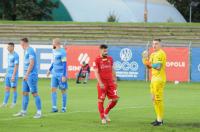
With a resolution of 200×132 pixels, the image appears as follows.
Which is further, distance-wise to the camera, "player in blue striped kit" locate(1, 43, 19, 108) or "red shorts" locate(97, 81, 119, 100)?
"player in blue striped kit" locate(1, 43, 19, 108)

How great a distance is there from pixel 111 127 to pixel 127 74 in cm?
2265

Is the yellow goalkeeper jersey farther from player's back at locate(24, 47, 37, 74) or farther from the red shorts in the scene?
player's back at locate(24, 47, 37, 74)

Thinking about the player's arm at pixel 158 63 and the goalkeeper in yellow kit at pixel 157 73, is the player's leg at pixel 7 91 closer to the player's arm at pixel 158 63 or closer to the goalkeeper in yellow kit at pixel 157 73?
the goalkeeper in yellow kit at pixel 157 73

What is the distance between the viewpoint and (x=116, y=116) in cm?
1939

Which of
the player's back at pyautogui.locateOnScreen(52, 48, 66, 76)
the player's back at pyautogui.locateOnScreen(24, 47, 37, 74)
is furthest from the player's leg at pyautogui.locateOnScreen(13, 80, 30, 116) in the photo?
Result: the player's back at pyautogui.locateOnScreen(52, 48, 66, 76)

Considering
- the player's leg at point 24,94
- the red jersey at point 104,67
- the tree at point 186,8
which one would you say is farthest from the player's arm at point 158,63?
the tree at point 186,8

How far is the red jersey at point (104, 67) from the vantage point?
696 inches

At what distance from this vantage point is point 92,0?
6806 centimetres

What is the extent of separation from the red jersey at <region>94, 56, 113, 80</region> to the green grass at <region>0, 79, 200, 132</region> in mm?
1169

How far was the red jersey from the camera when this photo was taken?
696 inches

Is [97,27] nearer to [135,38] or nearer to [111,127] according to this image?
[135,38]

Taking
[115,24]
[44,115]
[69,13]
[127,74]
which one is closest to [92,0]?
[69,13]

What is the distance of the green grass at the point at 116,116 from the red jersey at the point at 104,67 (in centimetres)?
117

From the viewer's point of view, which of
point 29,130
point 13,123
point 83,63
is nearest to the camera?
point 29,130
